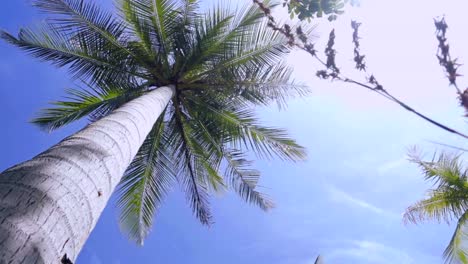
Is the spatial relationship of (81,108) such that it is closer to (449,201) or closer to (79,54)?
(79,54)

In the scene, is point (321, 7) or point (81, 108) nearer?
point (321, 7)

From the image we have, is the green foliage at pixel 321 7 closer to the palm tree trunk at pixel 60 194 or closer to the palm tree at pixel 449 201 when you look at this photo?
the palm tree trunk at pixel 60 194

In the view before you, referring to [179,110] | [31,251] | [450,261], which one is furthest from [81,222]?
[450,261]

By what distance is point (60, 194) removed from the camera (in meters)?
3.16

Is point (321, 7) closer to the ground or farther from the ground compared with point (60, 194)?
farther from the ground

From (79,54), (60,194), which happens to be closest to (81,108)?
(79,54)

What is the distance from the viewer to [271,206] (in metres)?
11.1

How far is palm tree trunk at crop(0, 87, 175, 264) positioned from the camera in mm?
2574

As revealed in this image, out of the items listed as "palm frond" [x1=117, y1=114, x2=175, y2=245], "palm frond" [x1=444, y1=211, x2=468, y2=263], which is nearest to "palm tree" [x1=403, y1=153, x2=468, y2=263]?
"palm frond" [x1=444, y1=211, x2=468, y2=263]

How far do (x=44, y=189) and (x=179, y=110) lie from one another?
7.07 metres

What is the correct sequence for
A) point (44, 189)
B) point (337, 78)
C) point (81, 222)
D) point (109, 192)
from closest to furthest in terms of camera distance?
point (337, 78)
point (44, 189)
point (81, 222)
point (109, 192)

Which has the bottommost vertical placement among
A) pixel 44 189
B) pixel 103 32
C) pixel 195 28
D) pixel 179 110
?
pixel 44 189

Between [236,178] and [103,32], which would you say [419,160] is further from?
[103,32]

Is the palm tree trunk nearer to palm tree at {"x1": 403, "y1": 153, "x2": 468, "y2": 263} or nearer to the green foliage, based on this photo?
the green foliage
